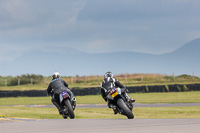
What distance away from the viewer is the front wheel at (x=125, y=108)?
37.7 ft

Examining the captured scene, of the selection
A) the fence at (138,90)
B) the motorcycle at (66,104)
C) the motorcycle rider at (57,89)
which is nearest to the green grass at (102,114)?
the motorcycle rider at (57,89)

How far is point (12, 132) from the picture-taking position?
7.57 m

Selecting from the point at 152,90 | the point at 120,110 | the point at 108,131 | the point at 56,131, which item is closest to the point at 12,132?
the point at 56,131

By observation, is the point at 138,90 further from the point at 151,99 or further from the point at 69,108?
the point at 69,108

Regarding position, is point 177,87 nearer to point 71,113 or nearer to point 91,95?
point 91,95

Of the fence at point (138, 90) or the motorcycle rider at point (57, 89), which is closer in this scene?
the motorcycle rider at point (57, 89)

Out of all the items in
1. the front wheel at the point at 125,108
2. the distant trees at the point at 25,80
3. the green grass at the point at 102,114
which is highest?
the distant trees at the point at 25,80

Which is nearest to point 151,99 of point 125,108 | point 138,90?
point 138,90

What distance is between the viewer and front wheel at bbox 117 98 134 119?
11505 mm

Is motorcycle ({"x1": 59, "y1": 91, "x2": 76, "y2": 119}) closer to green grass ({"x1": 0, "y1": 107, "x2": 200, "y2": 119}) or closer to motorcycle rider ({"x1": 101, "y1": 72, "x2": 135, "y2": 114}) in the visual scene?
motorcycle rider ({"x1": 101, "y1": 72, "x2": 135, "y2": 114})

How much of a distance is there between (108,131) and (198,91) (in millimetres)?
36114

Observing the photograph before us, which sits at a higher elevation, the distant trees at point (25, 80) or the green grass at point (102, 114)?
the distant trees at point (25, 80)

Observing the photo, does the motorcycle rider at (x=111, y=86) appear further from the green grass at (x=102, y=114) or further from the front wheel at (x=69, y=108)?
the green grass at (x=102, y=114)

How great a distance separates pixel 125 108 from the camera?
1163cm
